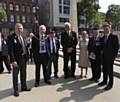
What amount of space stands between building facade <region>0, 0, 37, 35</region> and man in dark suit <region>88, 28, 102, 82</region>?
211ft

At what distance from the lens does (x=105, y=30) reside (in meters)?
9.64

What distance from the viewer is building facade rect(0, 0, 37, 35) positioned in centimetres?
7494

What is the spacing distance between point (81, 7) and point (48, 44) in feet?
236

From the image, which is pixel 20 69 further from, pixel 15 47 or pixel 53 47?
pixel 53 47

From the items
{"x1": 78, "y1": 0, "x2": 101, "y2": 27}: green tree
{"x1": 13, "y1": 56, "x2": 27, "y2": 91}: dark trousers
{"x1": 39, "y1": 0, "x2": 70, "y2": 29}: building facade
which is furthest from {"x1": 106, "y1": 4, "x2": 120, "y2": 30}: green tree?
{"x1": 13, "y1": 56, "x2": 27, "y2": 91}: dark trousers

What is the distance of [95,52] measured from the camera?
10.8 metres

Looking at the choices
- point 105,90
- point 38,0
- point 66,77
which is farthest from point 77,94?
point 38,0

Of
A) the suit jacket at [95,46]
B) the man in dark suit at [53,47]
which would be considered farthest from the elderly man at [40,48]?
the suit jacket at [95,46]

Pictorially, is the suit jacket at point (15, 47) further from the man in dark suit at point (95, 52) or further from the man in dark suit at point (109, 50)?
the man in dark suit at point (95, 52)

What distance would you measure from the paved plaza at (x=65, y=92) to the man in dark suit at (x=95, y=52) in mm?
447

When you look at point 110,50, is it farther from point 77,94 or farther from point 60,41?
point 60,41

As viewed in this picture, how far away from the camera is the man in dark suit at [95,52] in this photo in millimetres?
10664

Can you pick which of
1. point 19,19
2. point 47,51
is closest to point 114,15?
point 19,19

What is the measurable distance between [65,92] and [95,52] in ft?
6.96
